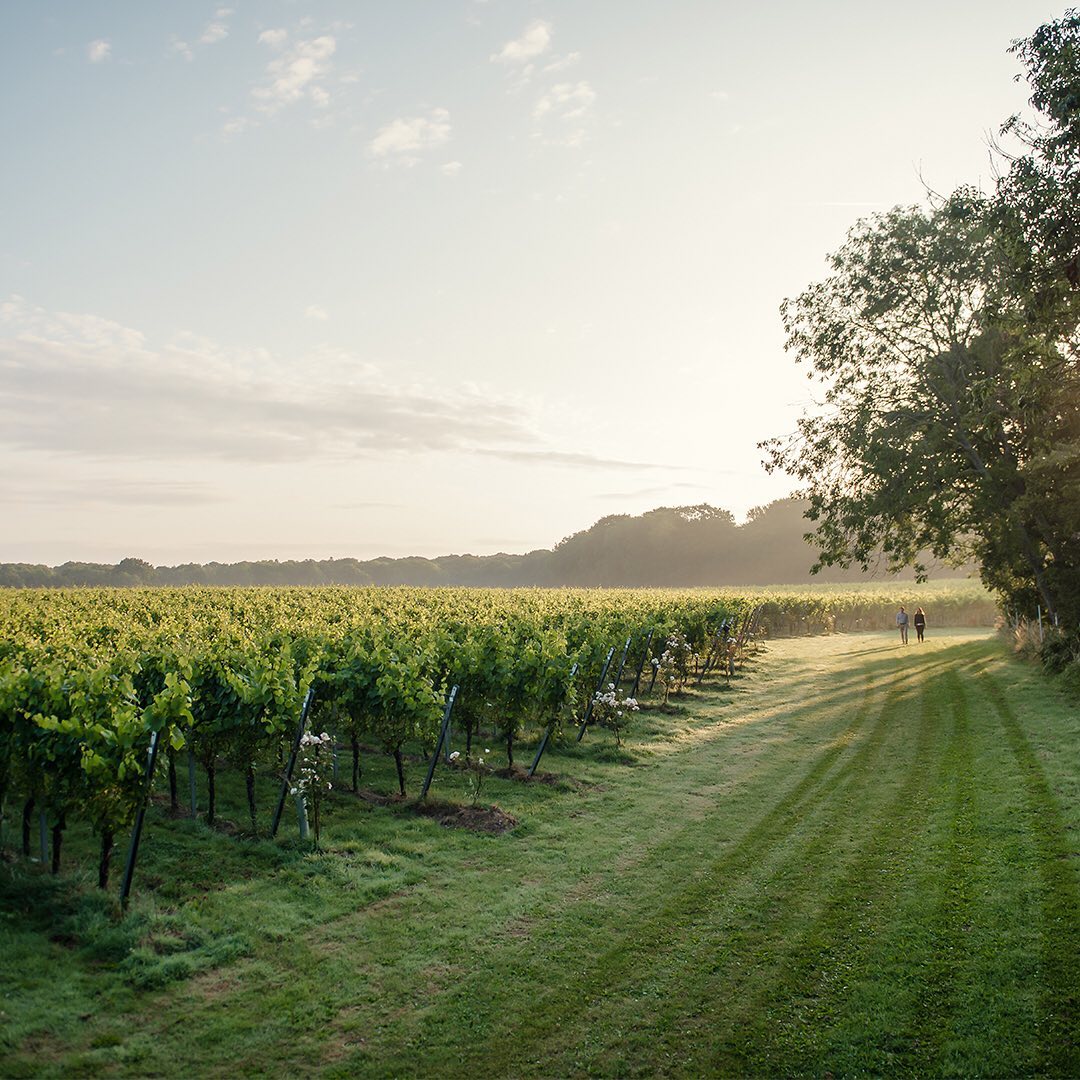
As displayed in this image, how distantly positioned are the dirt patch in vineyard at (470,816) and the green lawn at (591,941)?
1.24 ft

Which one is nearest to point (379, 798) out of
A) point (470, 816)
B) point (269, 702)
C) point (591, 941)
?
point (470, 816)

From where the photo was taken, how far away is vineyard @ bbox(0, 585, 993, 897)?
851 centimetres

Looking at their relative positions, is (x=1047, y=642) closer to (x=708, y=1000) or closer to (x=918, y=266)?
(x=918, y=266)

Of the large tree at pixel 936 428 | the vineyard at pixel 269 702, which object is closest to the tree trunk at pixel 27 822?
the vineyard at pixel 269 702

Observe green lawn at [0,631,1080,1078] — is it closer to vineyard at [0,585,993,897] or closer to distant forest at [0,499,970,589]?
vineyard at [0,585,993,897]

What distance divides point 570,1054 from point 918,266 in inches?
1168

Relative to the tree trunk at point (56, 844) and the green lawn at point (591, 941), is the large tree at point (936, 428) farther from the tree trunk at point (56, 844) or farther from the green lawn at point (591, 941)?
the tree trunk at point (56, 844)

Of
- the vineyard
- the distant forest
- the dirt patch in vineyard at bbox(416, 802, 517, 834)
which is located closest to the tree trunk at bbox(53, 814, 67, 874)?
the vineyard

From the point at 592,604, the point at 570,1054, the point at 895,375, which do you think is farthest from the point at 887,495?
the point at 570,1054

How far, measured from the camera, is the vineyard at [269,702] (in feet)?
27.9

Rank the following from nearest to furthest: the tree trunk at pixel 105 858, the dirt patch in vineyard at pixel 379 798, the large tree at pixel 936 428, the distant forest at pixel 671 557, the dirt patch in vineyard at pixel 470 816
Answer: the tree trunk at pixel 105 858 < the dirt patch in vineyard at pixel 470 816 < the dirt patch in vineyard at pixel 379 798 < the large tree at pixel 936 428 < the distant forest at pixel 671 557

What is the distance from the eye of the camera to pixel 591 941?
7699 mm

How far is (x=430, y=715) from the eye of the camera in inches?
483

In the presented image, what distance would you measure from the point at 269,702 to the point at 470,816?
11.1ft
